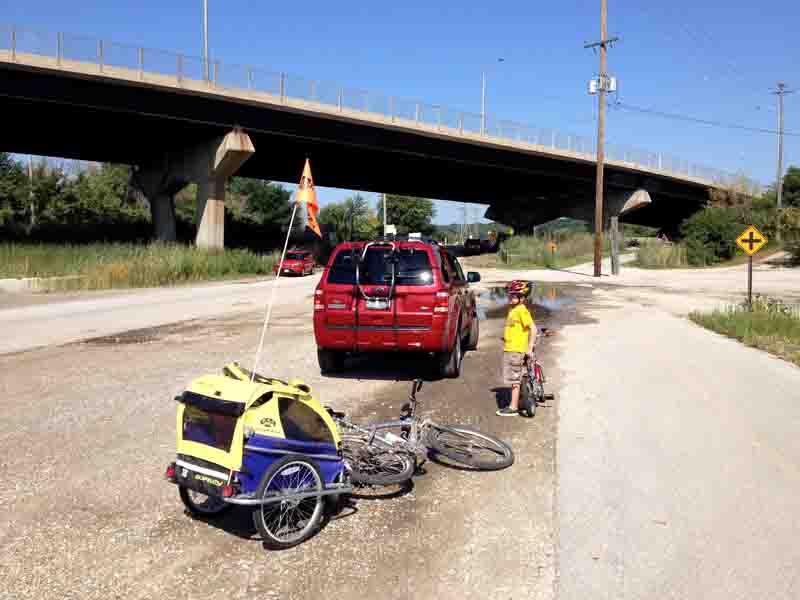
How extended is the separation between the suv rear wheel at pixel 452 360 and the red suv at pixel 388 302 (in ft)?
0.05

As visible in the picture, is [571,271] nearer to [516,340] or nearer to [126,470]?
[516,340]

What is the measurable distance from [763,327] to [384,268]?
9478mm

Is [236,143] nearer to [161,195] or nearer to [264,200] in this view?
[161,195]

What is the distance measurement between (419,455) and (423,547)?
177cm

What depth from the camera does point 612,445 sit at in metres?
6.88

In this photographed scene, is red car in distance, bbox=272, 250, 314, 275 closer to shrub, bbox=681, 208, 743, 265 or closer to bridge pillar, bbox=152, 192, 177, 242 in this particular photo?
bridge pillar, bbox=152, 192, 177, 242

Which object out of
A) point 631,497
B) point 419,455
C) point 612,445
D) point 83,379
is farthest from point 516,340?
point 83,379

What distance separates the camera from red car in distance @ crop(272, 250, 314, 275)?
39.3 meters

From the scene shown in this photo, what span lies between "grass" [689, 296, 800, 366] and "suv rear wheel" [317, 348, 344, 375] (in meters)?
7.26

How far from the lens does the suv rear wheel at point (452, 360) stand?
32.3 ft

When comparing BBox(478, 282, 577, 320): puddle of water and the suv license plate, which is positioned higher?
the suv license plate

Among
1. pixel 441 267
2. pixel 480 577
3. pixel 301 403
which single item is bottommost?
pixel 480 577

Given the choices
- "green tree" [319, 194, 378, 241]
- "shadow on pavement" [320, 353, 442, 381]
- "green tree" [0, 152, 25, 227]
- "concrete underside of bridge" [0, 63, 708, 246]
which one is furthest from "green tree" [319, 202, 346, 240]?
"shadow on pavement" [320, 353, 442, 381]

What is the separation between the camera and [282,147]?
151 ft
